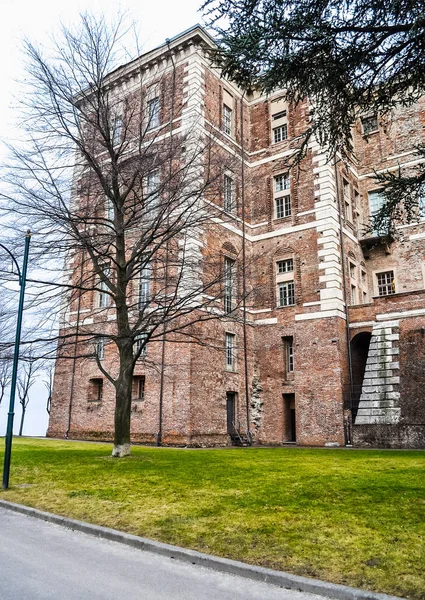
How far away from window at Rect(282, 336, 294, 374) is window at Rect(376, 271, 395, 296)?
7.66 m

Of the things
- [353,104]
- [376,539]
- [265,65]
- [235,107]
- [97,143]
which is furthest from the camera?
[235,107]

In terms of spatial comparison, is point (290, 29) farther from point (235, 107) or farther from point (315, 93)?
point (235, 107)

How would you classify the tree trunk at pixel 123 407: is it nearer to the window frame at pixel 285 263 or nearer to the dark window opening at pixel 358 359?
the dark window opening at pixel 358 359

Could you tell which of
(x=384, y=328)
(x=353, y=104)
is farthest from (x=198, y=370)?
(x=353, y=104)

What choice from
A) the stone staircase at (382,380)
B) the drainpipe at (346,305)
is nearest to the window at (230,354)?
the drainpipe at (346,305)

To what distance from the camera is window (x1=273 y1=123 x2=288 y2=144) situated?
28.6 meters

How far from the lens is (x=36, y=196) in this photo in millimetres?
14453

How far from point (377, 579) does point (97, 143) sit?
14015 mm

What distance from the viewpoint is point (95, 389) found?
26.2m

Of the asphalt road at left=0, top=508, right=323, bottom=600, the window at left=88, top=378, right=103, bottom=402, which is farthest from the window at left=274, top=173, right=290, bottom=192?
the asphalt road at left=0, top=508, right=323, bottom=600

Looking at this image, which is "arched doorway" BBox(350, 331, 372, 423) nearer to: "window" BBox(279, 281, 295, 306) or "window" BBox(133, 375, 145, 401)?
"window" BBox(279, 281, 295, 306)

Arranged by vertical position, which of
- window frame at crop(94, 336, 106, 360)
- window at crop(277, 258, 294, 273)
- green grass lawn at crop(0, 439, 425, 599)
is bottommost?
green grass lawn at crop(0, 439, 425, 599)

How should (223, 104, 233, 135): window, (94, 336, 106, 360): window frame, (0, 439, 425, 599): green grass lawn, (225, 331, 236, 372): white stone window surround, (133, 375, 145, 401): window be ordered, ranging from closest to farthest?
(0, 439, 425, 599): green grass lawn → (94, 336, 106, 360): window frame → (133, 375, 145, 401): window → (225, 331, 236, 372): white stone window surround → (223, 104, 233, 135): window

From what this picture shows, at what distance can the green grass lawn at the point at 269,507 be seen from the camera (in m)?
5.80
